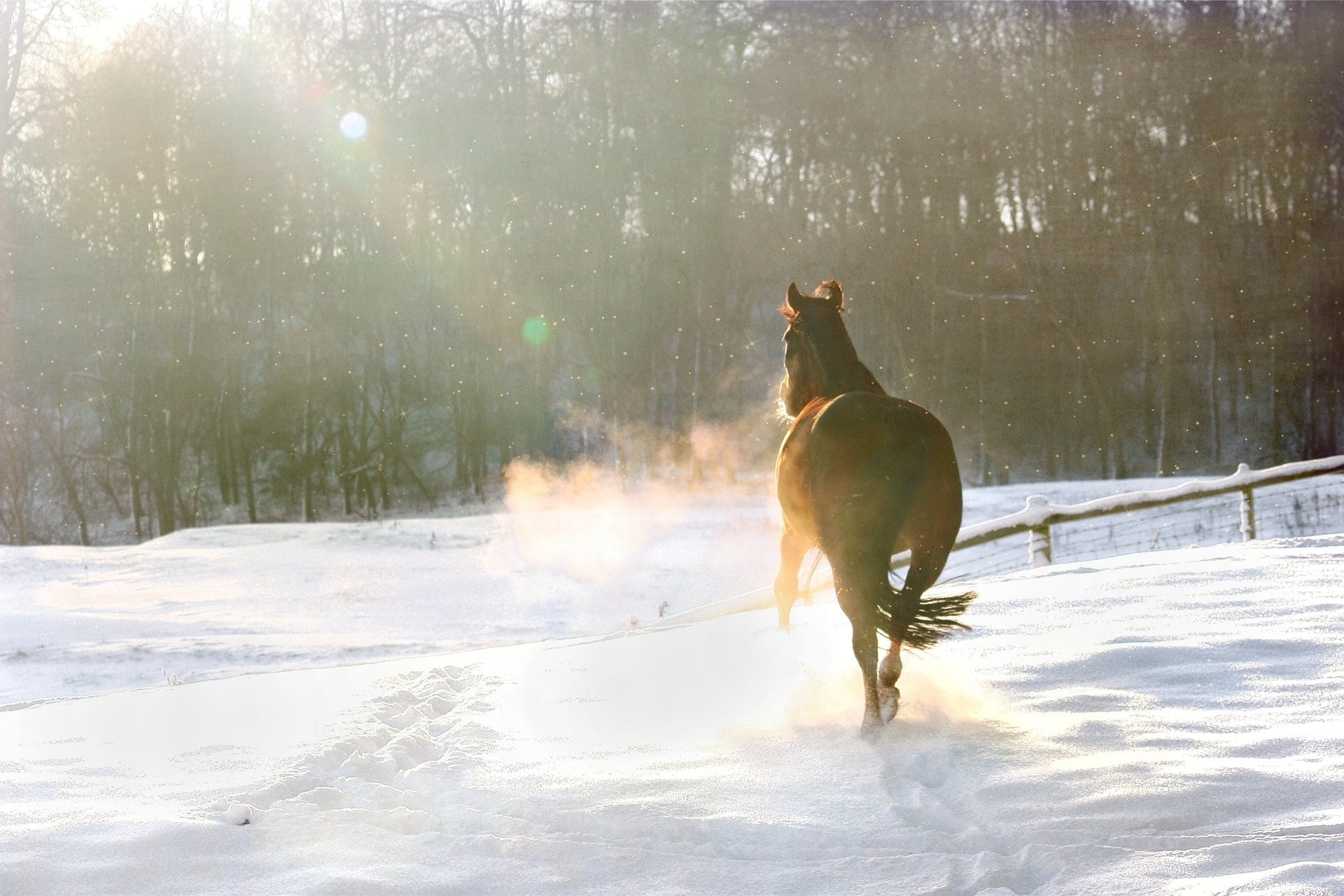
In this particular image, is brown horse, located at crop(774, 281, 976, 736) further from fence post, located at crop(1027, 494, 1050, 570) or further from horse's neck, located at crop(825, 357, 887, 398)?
fence post, located at crop(1027, 494, 1050, 570)

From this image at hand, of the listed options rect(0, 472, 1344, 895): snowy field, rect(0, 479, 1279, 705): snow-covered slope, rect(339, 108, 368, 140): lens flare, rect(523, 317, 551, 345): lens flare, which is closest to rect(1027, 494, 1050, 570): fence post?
rect(0, 472, 1344, 895): snowy field

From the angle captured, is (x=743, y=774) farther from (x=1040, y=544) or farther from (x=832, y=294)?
(x=1040, y=544)

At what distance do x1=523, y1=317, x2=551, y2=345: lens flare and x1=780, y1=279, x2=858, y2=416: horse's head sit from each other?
17.0 meters

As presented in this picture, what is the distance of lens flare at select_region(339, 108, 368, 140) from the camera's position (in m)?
21.7

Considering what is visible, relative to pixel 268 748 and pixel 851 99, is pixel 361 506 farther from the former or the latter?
pixel 268 748

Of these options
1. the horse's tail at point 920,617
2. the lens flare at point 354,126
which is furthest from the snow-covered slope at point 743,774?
the lens flare at point 354,126

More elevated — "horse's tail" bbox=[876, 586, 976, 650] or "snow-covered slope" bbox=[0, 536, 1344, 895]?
"horse's tail" bbox=[876, 586, 976, 650]

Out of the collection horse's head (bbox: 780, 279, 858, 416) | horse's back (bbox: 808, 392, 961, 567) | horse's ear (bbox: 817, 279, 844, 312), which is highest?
horse's ear (bbox: 817, 279, 844, 312)

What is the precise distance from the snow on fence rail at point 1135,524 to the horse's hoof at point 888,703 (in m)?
1.09

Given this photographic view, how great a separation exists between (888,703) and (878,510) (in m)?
0.81

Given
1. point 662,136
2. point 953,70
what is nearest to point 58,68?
point 662,136

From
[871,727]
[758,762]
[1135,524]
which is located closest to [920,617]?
[871,727]

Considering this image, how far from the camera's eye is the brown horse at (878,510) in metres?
4.59

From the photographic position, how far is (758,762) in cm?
436
